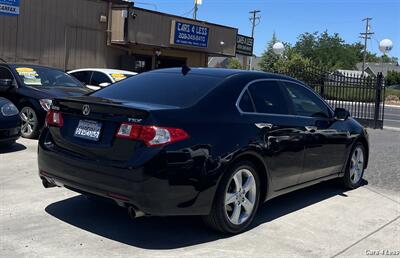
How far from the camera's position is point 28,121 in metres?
9.81

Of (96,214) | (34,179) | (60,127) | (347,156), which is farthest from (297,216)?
(34,179)

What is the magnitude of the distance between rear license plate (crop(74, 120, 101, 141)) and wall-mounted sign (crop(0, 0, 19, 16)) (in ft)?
40.9

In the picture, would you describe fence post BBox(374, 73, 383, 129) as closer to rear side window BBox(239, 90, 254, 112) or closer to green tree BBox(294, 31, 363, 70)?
rear side window BBox(239, 90, 254, 112)

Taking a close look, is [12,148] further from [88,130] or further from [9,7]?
[9,7]

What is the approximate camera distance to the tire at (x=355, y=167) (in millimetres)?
7082

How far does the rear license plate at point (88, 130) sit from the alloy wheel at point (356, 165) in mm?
3932

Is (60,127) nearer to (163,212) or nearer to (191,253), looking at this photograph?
(163,212)

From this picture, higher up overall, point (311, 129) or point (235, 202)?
point (311, 129)

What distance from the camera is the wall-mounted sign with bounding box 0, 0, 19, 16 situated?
15.7 m

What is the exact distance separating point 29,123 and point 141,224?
18.1ft

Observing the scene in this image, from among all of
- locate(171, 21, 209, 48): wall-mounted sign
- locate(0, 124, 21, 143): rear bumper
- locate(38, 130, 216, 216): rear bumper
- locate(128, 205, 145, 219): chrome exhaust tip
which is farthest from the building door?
locate(128, 205, 145, 219): chrome exhaust tip

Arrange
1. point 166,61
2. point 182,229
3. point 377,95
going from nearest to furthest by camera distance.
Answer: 1. point 182,229
2. point 377,95
3. point 166,61

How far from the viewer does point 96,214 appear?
530 cm

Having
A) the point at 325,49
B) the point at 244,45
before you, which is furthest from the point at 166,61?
the point at 325,49
